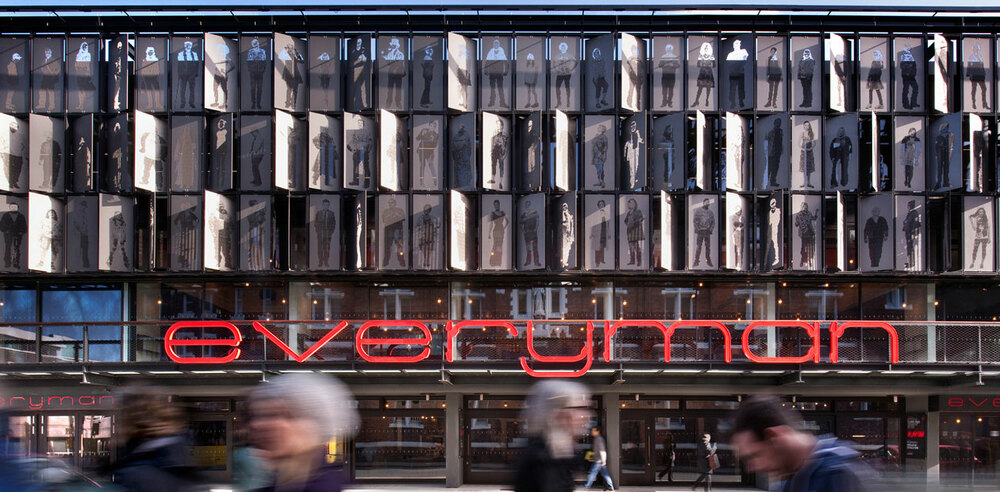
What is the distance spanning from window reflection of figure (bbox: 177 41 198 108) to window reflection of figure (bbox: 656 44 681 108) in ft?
44.1

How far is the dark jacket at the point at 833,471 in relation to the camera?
348 centimetres

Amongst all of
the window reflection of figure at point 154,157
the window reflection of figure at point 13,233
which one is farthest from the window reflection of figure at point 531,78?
the window reflection of figure at point 13,233

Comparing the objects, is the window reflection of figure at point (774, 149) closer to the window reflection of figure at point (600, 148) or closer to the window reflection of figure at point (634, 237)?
the window reflection of figure at point (634, 237)

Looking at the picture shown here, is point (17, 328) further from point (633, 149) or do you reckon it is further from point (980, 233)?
point (980, 233)

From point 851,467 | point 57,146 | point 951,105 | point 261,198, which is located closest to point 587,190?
point 261,198

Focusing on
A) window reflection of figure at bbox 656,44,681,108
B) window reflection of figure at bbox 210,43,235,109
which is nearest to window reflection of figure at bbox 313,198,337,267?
window reflection of figure at bbox 210,43,235,109

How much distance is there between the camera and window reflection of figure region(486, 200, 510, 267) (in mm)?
22359

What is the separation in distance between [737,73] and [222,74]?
48.9ft

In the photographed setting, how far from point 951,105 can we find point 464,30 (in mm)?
14315

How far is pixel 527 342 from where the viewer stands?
2105 cm

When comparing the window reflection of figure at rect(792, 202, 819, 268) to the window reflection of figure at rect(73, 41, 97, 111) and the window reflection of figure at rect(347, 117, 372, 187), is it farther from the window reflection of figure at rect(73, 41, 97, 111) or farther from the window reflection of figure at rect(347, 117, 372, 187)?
the window reflection of figure at rect(73, 41, 97, 111)

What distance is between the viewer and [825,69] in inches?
906

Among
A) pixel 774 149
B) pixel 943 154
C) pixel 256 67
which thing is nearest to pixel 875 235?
pixel 943 154

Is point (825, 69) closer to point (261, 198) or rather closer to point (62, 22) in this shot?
point (261, 198)
